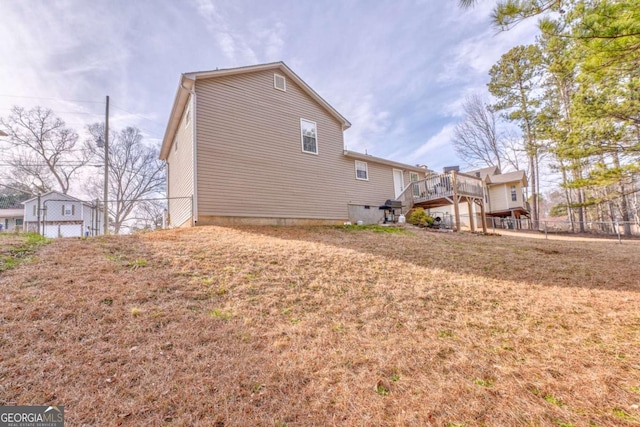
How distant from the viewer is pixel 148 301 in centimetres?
380

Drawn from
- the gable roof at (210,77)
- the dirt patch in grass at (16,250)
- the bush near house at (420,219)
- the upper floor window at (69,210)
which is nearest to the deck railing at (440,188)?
the bush near house at (420,219)

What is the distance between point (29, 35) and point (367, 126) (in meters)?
16.3

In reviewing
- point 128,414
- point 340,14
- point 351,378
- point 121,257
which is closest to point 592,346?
point 351,378

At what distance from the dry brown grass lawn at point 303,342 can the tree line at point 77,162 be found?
18.1 meters

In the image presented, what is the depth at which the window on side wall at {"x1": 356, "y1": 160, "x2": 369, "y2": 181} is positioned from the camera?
14.0m

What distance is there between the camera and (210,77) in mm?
9812

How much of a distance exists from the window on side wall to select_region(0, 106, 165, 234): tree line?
16532mm

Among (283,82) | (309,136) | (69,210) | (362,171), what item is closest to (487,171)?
(362,171)

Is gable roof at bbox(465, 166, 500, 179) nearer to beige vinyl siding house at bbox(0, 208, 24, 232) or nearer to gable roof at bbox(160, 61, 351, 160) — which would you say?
gable roof at bbox(160, 61, 351, 160)

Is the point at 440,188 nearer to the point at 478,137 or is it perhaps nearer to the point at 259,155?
the point at 259,155

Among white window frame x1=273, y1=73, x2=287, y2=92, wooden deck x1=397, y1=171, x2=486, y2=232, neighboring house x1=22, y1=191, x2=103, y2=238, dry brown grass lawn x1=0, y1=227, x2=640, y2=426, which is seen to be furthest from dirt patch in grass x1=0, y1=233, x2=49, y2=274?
neighboring house x1=22, y1=191, x2=103, y2=238

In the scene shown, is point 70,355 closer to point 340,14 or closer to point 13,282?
point 13,282

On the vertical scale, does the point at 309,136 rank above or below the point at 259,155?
above

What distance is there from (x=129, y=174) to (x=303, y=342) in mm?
26746
